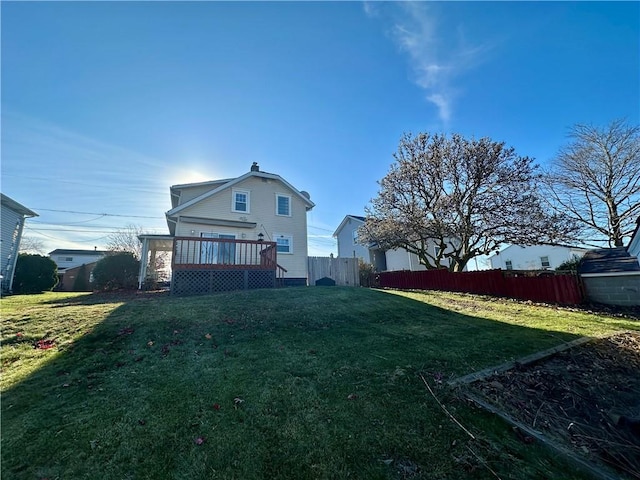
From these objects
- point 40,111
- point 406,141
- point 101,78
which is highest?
point 406,141

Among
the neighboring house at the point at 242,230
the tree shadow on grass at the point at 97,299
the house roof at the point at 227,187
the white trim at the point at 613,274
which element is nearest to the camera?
the tree shadow on grass at the point at 97,299

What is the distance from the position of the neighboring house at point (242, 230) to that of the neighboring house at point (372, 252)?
24.6 feet

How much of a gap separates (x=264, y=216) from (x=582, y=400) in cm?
1620

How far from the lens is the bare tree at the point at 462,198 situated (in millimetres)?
15281

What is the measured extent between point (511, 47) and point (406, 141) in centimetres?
913

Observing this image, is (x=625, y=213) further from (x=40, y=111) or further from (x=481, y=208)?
(x=40, y=111)

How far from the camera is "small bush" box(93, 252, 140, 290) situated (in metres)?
14.4

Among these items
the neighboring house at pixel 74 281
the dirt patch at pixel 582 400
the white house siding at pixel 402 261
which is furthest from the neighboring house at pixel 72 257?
the dirt patch at pixel 582 400

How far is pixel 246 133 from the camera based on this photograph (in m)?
11.8

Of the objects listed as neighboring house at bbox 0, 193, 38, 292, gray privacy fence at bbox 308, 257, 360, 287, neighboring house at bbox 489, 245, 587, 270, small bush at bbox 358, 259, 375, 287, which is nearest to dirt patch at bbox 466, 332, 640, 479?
gray privacy fence at bbox 308, 257, 360, 287

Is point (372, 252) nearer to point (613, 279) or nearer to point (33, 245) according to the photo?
point (613, 279)

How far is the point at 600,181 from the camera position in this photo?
1855 cm

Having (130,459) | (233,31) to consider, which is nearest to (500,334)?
(130,459)

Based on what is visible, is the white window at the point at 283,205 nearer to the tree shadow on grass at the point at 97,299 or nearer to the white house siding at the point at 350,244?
the tree shadow on grass at the point at 97,299
